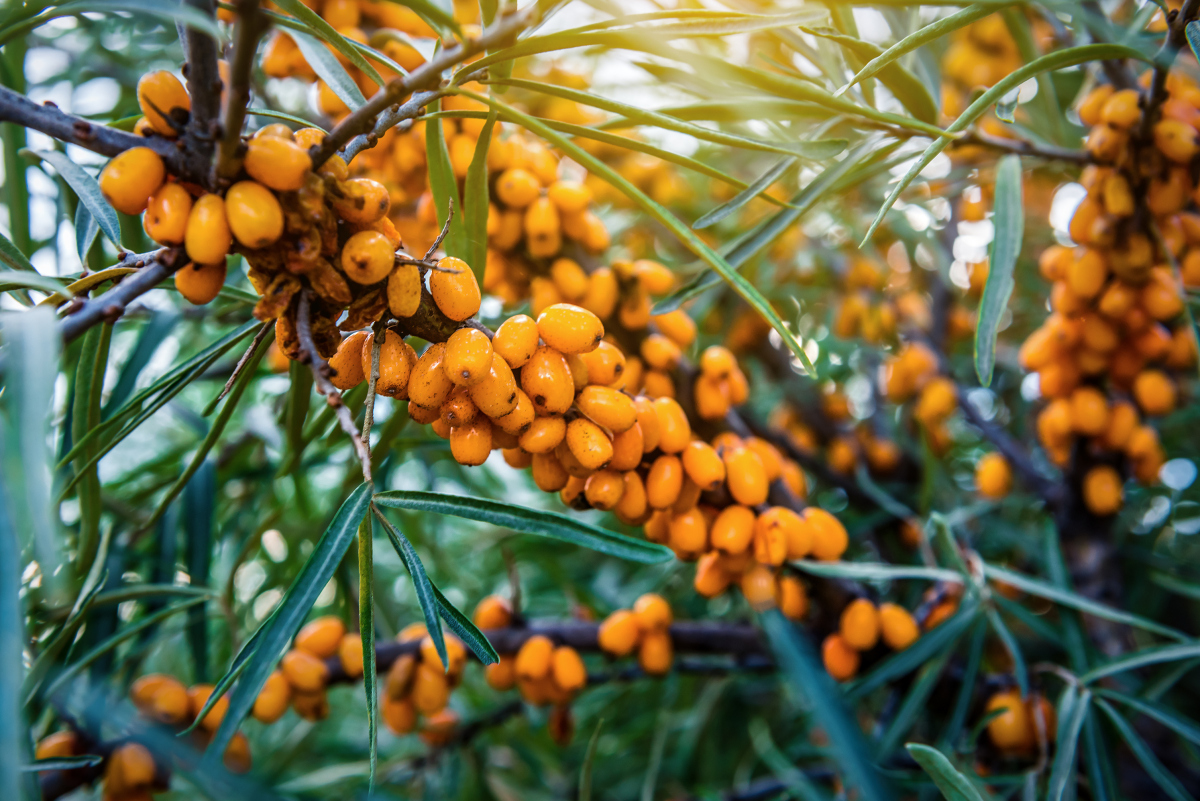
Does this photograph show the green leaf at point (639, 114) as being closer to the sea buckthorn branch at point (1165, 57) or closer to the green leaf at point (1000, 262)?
the green leaf at point (1000, 262)

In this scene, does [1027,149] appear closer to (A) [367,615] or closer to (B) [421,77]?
(B) [421,77]

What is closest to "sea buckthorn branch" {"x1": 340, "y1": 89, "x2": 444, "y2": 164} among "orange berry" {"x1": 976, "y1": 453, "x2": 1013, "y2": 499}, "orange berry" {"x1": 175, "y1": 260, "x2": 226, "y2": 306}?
"orange berry" {"x1": 175, "y1": 260, "x2": 226, "y2": 306}

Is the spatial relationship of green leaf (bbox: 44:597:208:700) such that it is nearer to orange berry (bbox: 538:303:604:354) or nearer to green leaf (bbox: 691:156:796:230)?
orange berry (bbox: 538:303:604:354)

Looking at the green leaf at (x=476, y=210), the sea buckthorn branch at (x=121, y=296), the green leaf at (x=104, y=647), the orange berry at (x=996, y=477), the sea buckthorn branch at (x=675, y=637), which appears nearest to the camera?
the sea buckthorn branch at (x=121, y=296)

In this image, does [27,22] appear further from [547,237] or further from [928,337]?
[928,337]

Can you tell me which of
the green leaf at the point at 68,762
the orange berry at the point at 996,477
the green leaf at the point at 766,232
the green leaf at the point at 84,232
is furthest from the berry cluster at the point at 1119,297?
the green leaf at the point at 68,762

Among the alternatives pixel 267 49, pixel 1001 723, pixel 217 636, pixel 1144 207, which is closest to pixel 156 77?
pixel 267 49

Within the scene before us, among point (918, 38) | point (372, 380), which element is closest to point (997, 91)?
point (918, 38)

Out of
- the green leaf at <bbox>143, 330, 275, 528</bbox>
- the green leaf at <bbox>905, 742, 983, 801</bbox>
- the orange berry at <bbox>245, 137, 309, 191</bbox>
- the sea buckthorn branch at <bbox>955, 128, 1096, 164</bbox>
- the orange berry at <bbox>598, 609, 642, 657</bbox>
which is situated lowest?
the orange berry at <bbox>598, 609, 642, 657</bbox>
